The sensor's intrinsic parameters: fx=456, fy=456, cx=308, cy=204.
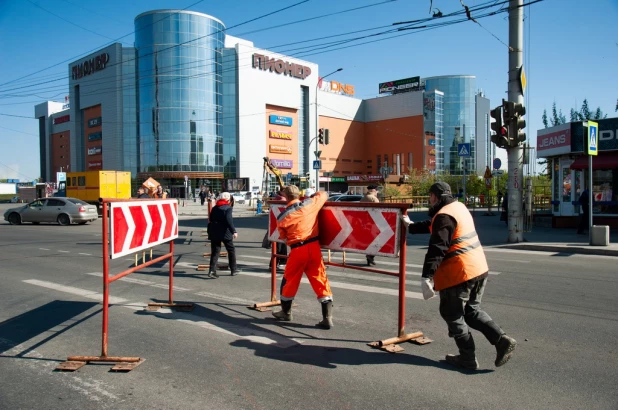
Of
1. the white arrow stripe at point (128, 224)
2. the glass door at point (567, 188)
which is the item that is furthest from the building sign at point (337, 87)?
the white arrow stripe at point (128, 224)

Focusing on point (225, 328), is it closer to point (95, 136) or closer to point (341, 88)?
point (95, 136)

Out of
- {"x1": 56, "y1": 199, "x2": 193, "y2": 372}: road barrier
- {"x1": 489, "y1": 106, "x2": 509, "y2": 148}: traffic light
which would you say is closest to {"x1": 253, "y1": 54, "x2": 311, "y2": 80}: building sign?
{"x1": 489, "y1": 106, "x2": 509, "y2": 148}: traffic light

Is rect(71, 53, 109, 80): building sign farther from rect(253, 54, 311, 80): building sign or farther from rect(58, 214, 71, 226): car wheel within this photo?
rect(58, 214, 71, 226): car wheel

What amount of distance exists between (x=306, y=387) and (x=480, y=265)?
6.34 feet

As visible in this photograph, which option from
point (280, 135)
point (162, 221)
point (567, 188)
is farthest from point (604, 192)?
point (280, 135)

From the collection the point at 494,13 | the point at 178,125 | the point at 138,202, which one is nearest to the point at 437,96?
the point at 178,125

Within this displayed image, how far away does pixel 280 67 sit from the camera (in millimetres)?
74750

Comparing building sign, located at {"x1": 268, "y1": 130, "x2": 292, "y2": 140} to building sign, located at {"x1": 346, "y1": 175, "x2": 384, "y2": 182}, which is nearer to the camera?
building sign, located at {"x1": 346, "y1": 175, "x2": 384, "y2": 182}

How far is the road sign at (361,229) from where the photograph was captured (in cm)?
527

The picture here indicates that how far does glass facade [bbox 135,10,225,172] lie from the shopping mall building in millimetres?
144

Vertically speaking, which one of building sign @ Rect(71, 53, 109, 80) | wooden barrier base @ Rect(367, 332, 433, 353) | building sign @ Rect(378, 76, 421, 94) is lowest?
wooden barrier base @ Rect(367, 332, 433, 353)

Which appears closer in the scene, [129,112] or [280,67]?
[129,112]

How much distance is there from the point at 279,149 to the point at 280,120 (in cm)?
477

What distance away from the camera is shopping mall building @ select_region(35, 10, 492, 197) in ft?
213
